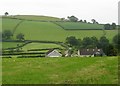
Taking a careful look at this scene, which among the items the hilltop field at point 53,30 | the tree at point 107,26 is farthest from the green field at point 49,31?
the tree at point 107,26

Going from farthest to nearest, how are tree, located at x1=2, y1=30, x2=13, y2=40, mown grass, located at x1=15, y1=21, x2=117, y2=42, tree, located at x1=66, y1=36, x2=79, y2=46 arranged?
1. mown grass, located at x1=15, y1=21, x2=117, y2=42
2. tree, located at x1=2, y1=30, x2=13, y2=40
3. tree, located at x1=66, y1=36, x2=79, y2=46

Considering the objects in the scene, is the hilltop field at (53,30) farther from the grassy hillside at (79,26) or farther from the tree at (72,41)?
the tree at (72,41)

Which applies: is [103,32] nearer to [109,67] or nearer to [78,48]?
[78,48]

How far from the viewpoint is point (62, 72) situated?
17266 millimetres

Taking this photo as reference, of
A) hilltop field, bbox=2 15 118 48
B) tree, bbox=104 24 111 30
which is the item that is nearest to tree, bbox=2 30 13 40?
hilltop field, bbox=2 15 118 48

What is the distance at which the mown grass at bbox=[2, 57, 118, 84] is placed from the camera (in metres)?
15.4

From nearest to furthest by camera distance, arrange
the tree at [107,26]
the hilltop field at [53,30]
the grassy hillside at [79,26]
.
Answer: the hilltop field at [53,30], the grassy hillside at [79,26], the tree at [107,26]

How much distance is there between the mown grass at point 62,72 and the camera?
15383mm

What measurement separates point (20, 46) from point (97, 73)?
66943 millimetres

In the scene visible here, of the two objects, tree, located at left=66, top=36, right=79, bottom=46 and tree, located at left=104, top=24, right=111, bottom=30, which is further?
tree, located at left=104, top=24, right=111, bottom=30

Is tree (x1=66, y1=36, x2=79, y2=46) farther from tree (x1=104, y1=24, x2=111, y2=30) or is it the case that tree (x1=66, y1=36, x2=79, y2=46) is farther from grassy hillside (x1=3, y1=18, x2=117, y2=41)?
tree (x1=104, y1=24, x2=111, y2=30)

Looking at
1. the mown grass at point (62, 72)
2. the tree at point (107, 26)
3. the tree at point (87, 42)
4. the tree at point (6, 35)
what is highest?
the tree at point (107, 26)

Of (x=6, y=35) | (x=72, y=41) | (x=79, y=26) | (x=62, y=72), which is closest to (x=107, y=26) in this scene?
(x=79, y=26)

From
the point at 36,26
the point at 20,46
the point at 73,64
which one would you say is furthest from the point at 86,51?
the point at 73,64
